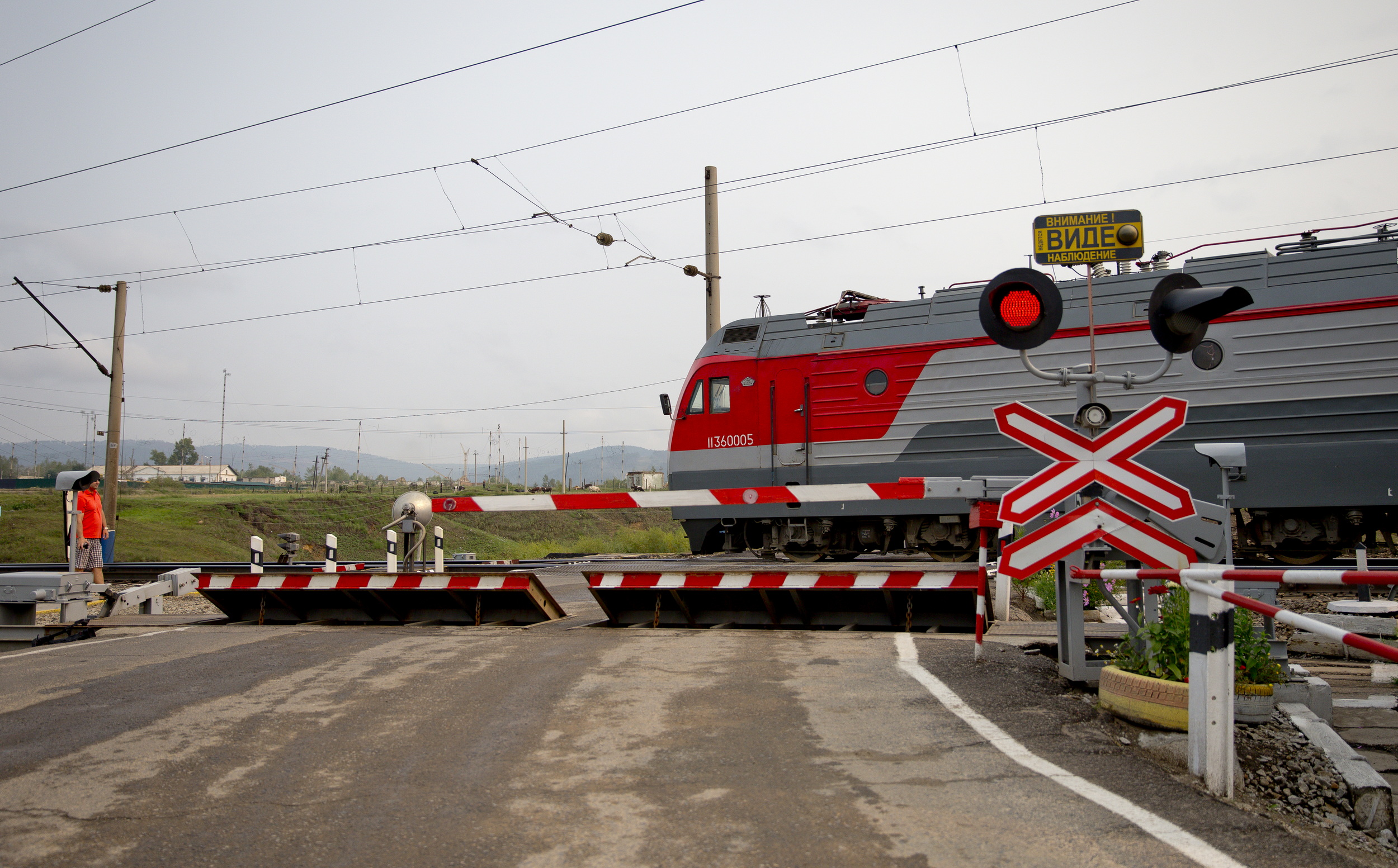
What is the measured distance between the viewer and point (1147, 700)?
4672 mm

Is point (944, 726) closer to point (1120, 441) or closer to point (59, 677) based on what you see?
point (1120, 441)

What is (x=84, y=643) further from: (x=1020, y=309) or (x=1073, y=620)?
(x=1020, y=309)

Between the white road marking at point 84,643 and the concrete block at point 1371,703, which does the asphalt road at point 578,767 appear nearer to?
the white road marking at point 84,643

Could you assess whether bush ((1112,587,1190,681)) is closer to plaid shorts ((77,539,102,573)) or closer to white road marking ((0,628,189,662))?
white road marking ((0,628,189,662))

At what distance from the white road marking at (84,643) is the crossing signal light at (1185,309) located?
9.46 m

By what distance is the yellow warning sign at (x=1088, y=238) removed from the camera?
7023 millimetres

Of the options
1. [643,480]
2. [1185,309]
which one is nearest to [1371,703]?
[1185,309]

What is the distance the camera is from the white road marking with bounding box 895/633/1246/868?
10.4 feet

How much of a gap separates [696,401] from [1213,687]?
12.8 meters

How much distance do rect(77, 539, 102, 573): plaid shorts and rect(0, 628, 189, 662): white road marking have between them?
5.01 m

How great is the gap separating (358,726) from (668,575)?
13.1ft

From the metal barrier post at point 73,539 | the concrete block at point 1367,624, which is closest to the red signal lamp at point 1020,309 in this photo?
the concrete block at point 1367,624

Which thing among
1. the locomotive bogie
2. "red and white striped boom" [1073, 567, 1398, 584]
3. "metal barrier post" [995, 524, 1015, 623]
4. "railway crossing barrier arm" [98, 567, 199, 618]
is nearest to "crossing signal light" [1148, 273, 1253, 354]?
"red and white striped boom" [1073, 567, 1398, 584]

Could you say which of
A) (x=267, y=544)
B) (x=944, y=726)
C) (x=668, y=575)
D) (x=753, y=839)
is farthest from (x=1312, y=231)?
(x=267, y=544)
